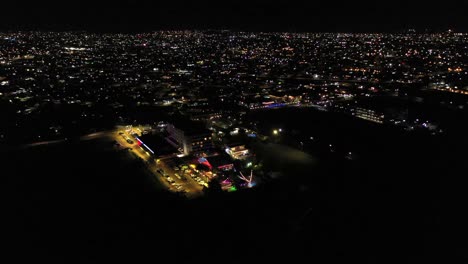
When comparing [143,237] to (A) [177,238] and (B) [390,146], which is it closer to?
(A) [177,238]

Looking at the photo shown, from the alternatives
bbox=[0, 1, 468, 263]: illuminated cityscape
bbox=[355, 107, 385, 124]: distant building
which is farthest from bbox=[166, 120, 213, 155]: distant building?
bbox=[355, 107, 385, 124]: distant building

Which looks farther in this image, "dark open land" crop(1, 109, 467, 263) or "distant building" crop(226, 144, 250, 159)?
"distant building" crop(226, 144, 250, 159)

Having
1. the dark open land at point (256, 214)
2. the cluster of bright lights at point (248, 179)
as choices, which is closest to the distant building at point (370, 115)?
the dark open land at point (256, 214)

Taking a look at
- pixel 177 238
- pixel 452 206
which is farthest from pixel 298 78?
pixel 177 238

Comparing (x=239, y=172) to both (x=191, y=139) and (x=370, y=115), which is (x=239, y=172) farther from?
(x=370, y=115)

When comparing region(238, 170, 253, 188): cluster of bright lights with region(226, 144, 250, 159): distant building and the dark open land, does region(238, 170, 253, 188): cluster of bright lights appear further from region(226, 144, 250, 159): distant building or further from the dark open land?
region(226, 144, 250, 159): distant building

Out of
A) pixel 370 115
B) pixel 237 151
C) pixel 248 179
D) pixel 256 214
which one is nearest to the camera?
pixel 256 214

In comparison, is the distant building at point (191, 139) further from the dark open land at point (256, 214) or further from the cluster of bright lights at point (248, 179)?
the cluster of bright lights at point (248, 179)

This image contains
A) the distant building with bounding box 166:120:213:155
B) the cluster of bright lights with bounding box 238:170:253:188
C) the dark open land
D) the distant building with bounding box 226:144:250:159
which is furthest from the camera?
the distant building with bounding box 166:120:213:155

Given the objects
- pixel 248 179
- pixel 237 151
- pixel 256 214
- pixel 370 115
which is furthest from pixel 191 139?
pixel 370 115

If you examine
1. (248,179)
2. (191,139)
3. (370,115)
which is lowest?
(248,179)
